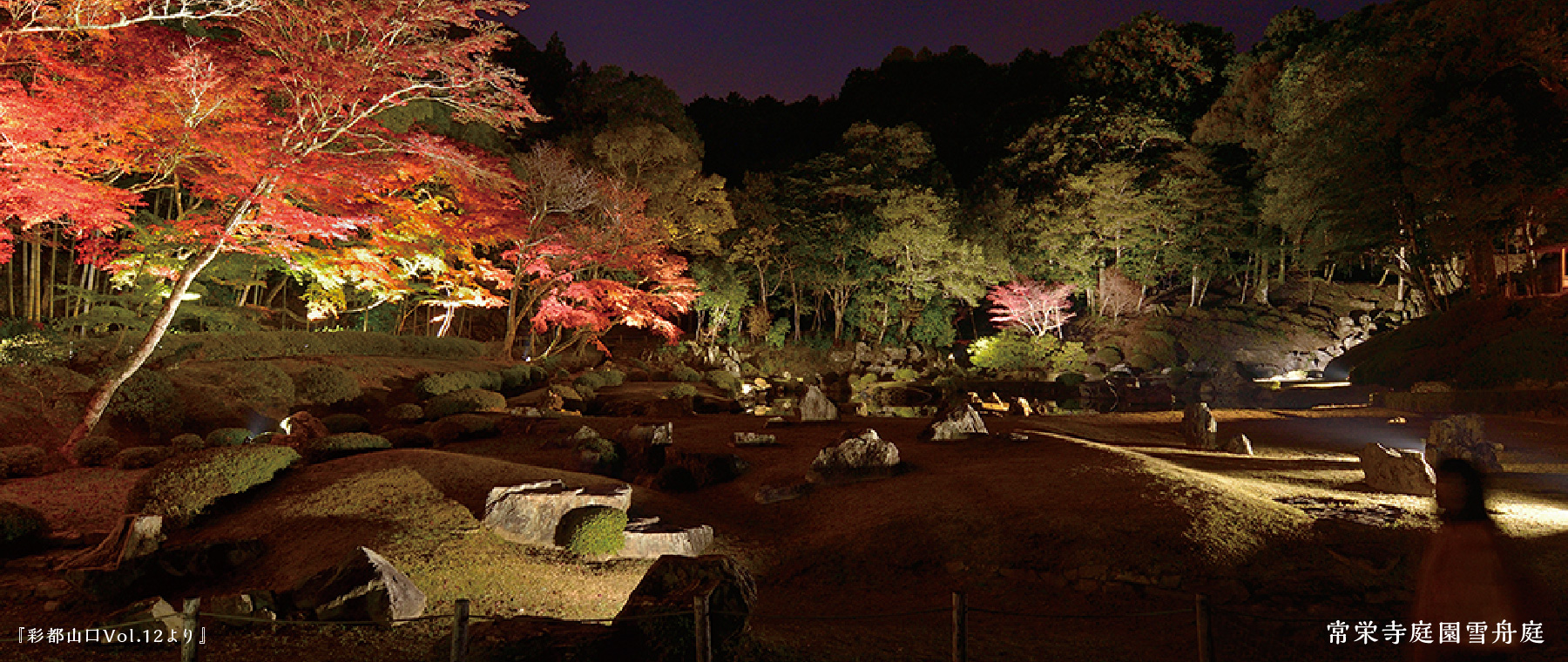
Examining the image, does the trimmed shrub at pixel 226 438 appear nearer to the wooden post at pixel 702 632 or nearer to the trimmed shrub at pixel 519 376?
the trimmed shrub at pixel 519 376

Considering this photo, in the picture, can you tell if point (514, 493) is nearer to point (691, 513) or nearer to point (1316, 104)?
point (691, 513)

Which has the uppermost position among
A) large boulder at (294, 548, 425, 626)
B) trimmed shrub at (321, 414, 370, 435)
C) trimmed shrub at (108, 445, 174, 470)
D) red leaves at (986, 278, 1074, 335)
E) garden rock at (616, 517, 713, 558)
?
red leaves at (986, 278, 1074, 335)

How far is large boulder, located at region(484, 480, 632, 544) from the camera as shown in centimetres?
615

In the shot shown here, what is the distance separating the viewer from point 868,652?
4320 millimetres

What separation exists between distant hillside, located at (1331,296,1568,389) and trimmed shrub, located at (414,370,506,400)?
2034 cm

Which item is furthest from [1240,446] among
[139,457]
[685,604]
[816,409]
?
[139,457]

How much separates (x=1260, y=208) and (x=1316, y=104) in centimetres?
845

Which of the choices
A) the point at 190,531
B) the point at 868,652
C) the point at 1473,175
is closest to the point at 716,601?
the point at 868,652

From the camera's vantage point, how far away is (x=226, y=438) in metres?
9.01

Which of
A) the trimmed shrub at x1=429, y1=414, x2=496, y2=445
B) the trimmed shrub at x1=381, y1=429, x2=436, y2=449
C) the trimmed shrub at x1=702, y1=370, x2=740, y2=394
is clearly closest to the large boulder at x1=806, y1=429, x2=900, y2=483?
the trimmed shrub at x1=429, y1=414, x2=496, y2=445

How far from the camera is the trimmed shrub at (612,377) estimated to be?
17531mm

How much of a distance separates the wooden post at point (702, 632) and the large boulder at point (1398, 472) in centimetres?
791

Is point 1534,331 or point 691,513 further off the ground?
point 1534,331

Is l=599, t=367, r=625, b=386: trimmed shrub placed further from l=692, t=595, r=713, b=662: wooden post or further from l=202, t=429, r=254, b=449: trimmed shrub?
l=692, t=595, r=713, b=662: wooden post
